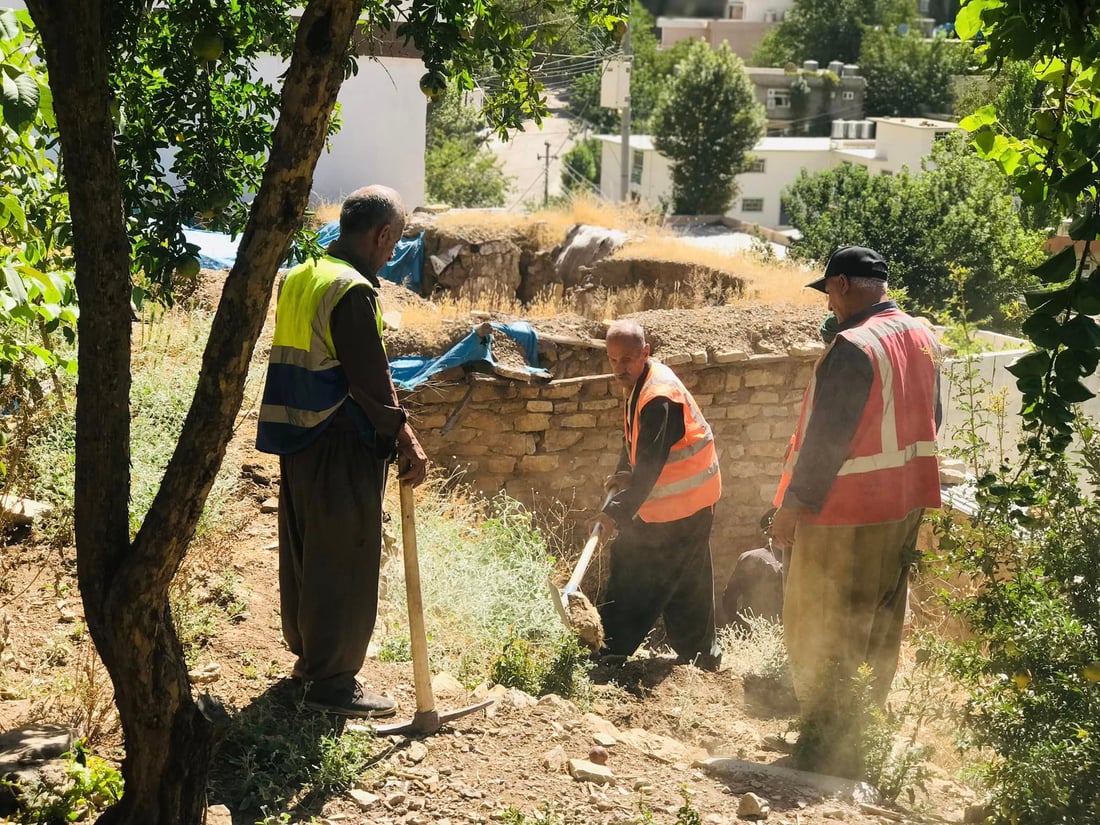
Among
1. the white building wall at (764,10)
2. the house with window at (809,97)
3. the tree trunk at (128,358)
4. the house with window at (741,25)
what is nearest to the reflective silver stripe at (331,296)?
the tree trunk at (128,358)

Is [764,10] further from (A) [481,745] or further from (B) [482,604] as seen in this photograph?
(A) [481,745]

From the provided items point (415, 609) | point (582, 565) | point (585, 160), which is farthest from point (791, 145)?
point (415, 609)

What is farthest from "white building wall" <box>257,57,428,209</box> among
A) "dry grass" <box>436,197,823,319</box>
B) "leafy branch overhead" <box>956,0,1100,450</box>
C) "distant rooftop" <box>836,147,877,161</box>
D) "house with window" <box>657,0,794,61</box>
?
"house with window" <box>657,0,794,61</box>

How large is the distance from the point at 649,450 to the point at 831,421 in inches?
46.2

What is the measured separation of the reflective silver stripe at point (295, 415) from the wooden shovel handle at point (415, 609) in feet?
1.17

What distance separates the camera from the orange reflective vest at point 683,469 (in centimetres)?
553

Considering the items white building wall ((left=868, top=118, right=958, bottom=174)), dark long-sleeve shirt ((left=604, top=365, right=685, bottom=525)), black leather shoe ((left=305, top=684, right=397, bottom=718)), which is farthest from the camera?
white building wall ((left=868, top=118, right=958, bottom=174))

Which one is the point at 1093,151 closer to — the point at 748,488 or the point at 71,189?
the point at 71,189

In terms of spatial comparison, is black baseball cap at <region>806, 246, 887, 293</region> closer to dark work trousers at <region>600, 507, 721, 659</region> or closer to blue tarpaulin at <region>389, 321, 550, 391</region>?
dark work trousers at <region>600, 507, 721, 659</region>

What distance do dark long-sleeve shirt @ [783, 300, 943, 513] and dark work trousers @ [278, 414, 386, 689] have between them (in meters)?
1.78

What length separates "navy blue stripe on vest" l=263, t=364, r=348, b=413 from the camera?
12.1 feet

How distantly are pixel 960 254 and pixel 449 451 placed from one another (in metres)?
15.0

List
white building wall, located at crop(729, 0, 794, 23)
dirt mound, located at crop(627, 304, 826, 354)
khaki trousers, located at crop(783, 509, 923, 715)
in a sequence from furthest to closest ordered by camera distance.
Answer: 1. white building wall, located at crop(729, 0, 794, 23)
2. dirt mound, located at crop(627, 304, 826, 354)
3. khaki trousers, located at crop(783, 509, 923, 715)

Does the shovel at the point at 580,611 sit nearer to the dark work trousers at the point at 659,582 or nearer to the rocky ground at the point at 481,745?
the dark work trousers at the point at 659,582
